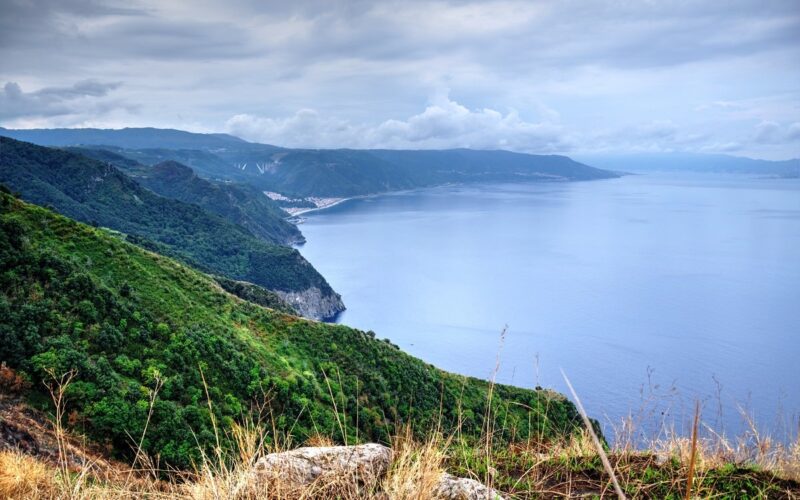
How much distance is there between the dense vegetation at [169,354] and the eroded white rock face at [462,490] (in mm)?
6355

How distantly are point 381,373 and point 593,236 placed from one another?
154763 millimetres

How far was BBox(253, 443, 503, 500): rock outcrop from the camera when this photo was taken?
321 cm

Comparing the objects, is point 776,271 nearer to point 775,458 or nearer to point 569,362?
point 569,362

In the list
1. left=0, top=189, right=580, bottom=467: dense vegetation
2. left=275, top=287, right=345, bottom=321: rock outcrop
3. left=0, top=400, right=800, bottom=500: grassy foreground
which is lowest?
left=275, top=287, right=345, bottom=321: rock outcrop

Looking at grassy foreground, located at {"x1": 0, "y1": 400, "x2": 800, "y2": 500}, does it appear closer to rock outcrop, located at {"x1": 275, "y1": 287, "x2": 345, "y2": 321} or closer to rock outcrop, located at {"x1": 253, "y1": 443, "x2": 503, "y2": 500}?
rock outcrop, located at {"x1": 253, "y1": 443, "x2": 503, "y2": 500}

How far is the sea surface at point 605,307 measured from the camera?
66.1 meters

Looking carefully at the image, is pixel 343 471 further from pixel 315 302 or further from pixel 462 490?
pixel 315 302

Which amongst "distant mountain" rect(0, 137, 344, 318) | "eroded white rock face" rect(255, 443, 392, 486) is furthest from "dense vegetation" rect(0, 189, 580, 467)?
"distant mountain" rect(0, 137, 344, 318)

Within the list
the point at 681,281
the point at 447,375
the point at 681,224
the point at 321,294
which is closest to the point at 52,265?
the point at 447,375

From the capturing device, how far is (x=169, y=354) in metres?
24.7

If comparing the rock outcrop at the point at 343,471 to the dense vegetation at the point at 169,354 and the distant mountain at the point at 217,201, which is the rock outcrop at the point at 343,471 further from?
the distant mountain at the point at 217,201

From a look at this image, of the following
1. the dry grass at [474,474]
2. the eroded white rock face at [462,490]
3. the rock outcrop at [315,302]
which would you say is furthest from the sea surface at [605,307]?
the eroded white rock face at [462,490]

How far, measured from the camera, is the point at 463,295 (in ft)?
373

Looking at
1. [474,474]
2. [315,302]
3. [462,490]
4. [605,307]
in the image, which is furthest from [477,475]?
[315,302]
